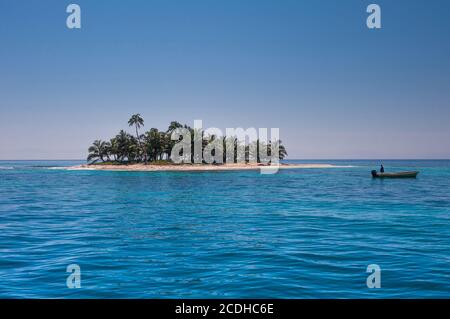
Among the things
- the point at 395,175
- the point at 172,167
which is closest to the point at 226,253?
the point at 395,175

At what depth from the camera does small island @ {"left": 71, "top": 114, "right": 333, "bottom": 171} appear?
134038 millimetres

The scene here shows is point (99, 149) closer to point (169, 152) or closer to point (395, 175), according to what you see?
point (169, 152)

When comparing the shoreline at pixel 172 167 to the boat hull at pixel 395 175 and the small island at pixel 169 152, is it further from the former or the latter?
the boat hull at pixel 395 175

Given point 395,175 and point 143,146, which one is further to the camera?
point 143,146

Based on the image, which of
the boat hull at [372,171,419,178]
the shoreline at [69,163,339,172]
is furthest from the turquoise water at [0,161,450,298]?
the shoreline at [69,163,339,172]

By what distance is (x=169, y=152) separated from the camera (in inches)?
5482

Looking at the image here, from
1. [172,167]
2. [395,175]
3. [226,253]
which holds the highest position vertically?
[172,167]

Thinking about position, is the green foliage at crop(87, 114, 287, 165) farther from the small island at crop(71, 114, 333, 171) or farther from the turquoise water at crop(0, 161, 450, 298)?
the turquoise water at crop(0, 161, 450, 298)

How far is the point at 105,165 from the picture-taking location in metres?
140

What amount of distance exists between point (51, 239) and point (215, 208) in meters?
16.5
